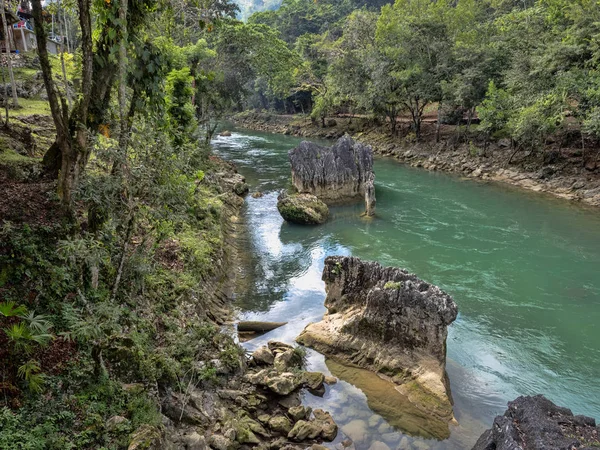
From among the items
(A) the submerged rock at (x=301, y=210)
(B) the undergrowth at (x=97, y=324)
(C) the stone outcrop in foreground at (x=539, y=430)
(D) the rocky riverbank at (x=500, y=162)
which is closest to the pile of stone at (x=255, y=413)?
(B) the undergrowth at (x=97, y=324)

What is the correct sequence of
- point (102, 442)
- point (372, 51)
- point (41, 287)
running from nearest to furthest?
1. point (102, 442)
2. point (41, 287)
3. point (372, 51)

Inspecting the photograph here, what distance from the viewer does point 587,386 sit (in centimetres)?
1054

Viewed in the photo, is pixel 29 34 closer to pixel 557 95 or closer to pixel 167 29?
pixel 167 29

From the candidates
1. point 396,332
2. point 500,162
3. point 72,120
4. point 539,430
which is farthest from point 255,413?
point 500,162

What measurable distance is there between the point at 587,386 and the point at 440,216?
14.1 m

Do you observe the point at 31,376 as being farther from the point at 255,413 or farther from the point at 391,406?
the point at 391,406

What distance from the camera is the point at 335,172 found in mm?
26453

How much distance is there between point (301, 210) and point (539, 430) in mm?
16613

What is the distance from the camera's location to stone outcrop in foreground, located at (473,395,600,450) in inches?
235

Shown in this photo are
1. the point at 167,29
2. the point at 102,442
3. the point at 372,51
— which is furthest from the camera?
the point at 372,51

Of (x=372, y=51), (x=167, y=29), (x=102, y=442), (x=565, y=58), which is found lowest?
(x=102, y=442)

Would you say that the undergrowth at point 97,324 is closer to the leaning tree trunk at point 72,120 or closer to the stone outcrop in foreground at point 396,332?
the leaning tree trunk at point 72,120

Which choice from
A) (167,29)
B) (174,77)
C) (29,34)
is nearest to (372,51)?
(174,77)

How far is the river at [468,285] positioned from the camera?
31.7 ft
